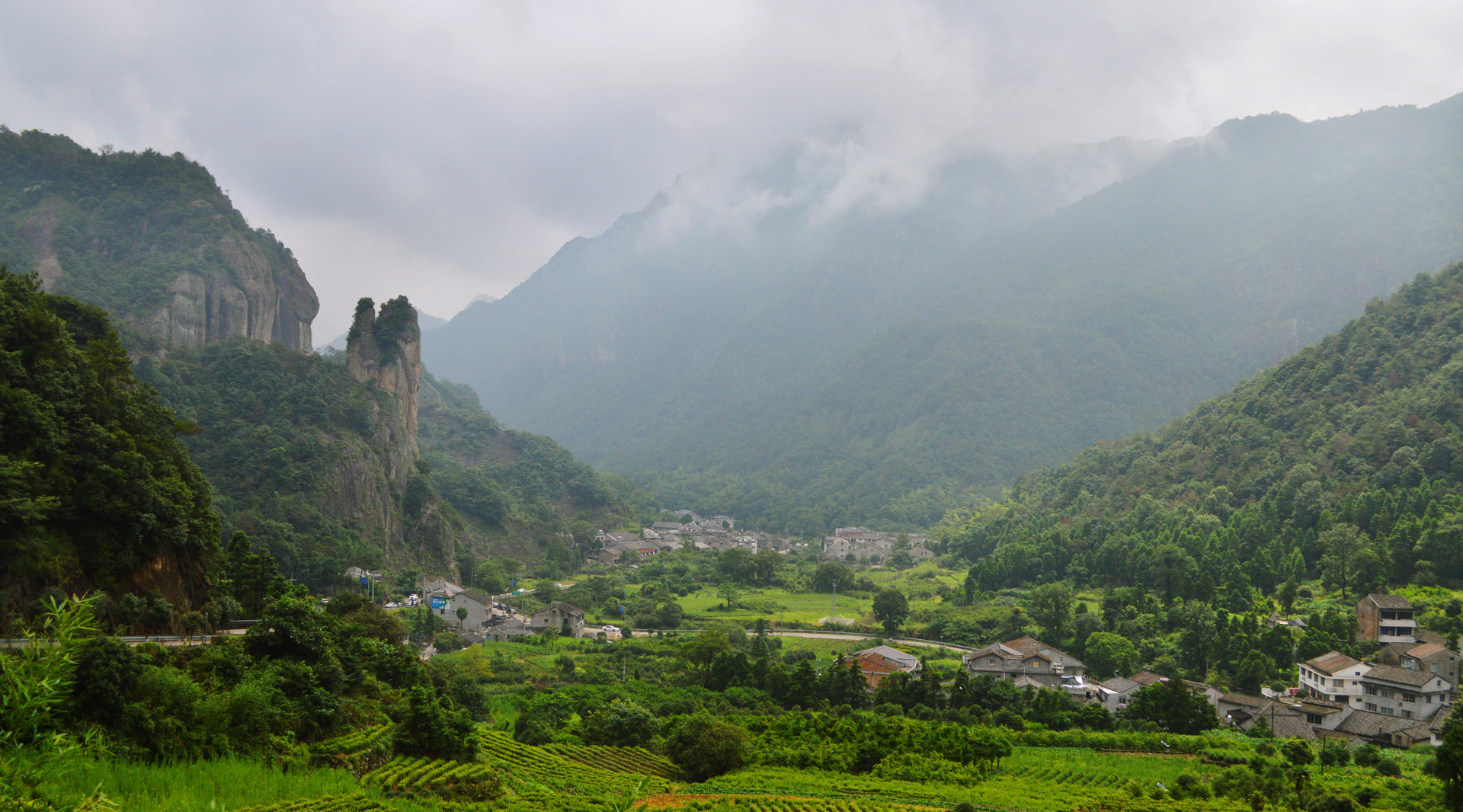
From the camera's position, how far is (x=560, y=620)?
53219mm

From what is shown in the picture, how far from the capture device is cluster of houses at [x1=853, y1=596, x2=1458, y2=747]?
3297 centimetres

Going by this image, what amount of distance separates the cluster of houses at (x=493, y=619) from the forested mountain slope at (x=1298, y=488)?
102 ft

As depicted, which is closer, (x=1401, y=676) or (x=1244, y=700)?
(x=1401, y=676)

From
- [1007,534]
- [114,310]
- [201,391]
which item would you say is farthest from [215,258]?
[1007,534]

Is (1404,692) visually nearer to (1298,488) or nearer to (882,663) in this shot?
(882,663)

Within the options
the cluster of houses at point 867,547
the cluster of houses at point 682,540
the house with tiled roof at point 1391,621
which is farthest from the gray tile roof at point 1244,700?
the cluster of houses at point 867,547

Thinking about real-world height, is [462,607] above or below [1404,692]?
above

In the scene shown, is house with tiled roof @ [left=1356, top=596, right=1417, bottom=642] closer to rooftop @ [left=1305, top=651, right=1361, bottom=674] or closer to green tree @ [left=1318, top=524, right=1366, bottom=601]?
rooftop @ [left=1305, top=651, right=1361, bottom=674]

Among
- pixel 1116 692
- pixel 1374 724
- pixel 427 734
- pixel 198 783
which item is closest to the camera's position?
pixel 198 783

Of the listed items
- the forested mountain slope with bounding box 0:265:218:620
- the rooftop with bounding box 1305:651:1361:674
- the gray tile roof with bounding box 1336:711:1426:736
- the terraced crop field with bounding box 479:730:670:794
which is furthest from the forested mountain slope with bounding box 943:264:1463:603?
the forested mountain slope with bounding box 0:265:218:620

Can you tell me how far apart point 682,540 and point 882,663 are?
59.1 metres

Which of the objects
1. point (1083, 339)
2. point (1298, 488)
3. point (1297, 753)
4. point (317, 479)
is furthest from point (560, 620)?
point (1083, 339)

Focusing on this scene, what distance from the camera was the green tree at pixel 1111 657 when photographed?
4378 cm

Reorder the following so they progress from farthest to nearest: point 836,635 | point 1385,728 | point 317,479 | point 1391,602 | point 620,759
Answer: point 317,479, point 836,635, point 1391,602, point 1385,728, point 620,759
